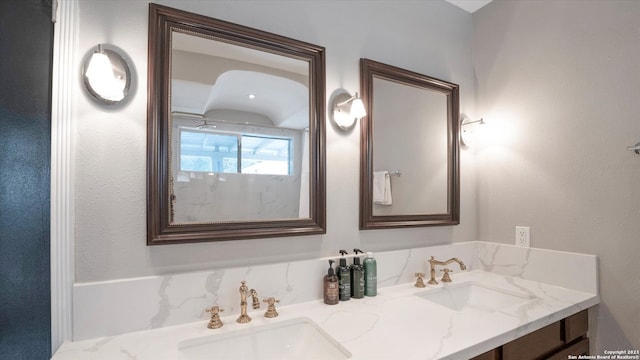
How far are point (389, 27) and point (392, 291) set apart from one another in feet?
4.63

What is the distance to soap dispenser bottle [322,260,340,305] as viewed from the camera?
4.54 feet

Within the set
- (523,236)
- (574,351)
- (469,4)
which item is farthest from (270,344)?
(469,4)

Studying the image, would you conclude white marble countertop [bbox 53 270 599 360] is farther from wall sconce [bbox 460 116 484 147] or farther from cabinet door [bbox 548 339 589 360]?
wall sconce [bbox 460 116 484 147]

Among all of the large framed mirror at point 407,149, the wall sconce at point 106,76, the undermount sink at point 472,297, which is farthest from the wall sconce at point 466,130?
the wall sconce at point 106,76

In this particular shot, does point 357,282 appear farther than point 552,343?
Yes

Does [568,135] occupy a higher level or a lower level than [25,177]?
higher

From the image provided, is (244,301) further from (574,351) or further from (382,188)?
(574,351)

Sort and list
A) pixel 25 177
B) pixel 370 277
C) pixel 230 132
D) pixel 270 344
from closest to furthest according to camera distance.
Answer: pixel 25 177 → pixel 270 344 → pixel 230 132 → pixel 370 277

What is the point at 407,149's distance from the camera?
178 centimetres

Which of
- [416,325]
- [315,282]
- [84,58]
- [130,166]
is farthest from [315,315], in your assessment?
[84,58]

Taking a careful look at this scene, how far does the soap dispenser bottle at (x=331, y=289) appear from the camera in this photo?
1.38 m

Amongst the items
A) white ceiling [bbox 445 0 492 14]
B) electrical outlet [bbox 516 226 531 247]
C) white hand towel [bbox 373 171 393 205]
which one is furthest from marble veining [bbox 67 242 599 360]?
white ceiling [bbox 445 0 492 14]

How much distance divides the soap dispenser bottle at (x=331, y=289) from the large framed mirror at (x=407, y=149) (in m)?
0.30

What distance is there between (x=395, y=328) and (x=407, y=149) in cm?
99
